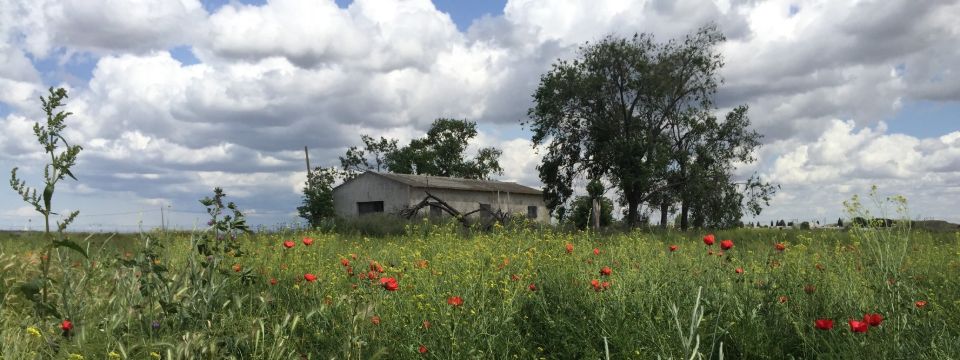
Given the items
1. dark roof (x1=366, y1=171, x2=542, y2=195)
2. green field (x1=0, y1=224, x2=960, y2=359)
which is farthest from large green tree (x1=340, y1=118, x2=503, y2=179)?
green field (x1=0, y1=224, x2=960, y2=359)

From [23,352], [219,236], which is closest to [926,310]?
[219,236]

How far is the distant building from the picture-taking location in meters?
29.5

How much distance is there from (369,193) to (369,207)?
2.52ft

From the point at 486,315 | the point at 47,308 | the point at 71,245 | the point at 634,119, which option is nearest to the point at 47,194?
the point at 71,245

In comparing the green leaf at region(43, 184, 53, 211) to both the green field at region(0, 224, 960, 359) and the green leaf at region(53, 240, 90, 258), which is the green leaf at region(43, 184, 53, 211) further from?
the green field at region(0, 224, 960, 359)

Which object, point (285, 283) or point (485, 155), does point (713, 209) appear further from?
point (285, 283)

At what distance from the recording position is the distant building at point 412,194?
29.5 meters

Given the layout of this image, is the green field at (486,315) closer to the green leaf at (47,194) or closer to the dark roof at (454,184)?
the green leaf at (47,194)

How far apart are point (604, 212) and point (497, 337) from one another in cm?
2818

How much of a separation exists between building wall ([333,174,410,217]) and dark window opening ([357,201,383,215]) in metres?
0.21

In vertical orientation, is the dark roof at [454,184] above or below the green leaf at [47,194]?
above

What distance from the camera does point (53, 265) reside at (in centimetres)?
704

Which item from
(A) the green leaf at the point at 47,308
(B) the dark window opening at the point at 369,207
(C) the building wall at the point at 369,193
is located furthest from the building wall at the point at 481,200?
(A) the green leaf at the point at 47,308

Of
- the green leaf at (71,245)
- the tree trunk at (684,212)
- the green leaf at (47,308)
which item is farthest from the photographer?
the tree trunk at (684,212)
